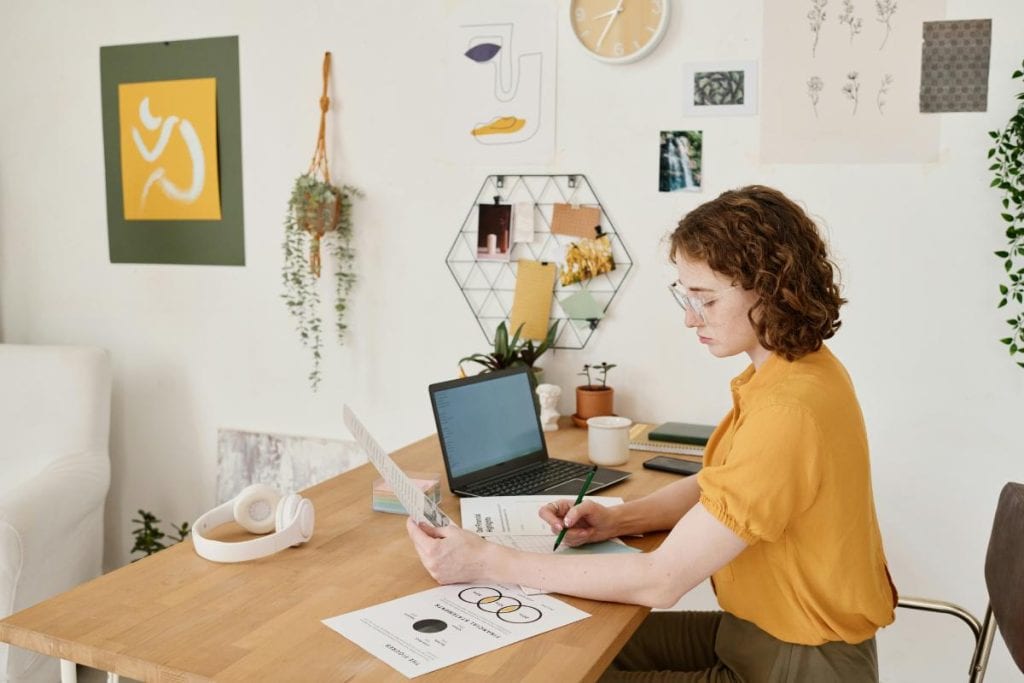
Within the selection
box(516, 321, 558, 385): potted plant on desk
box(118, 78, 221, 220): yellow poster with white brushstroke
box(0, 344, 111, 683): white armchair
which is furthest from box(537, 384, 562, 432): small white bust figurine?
box(0, 344, 111, 683): white armchair

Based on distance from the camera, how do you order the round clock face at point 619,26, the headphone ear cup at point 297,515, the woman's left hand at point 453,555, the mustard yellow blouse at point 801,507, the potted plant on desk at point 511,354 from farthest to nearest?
the potted plant on desk at point 511,354
the round clock face at point 619,26
the headphone ear cup at point 297,515
the woman's left hand at point 453,555
the mustard yellow blouse at point 801,507

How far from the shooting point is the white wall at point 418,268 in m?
2.09

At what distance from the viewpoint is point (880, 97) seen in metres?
2.08

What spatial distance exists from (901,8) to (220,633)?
183 centimetres

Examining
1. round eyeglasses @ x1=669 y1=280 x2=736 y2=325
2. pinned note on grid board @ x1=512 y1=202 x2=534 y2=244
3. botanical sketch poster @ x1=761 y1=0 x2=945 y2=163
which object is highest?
botanical sketch poster @ x1=761 y1=0 x2=945 y2=163

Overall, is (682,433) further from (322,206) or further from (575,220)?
(322,206)

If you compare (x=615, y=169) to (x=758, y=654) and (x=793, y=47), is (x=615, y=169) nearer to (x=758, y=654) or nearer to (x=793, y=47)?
(x=793, y=47)

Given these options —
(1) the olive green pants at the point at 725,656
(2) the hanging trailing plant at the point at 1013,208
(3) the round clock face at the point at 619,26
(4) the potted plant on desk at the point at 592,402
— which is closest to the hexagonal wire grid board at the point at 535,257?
(4) the potted plant on desk at the point at 592,402

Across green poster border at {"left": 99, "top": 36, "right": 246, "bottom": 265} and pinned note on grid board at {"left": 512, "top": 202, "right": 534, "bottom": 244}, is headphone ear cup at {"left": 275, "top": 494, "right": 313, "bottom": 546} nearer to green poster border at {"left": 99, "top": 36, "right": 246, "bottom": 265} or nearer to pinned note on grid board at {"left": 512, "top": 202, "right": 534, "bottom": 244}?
pinned note on grid board at {"left": 512, "top": 202, "right": 534, "bottom": 244}

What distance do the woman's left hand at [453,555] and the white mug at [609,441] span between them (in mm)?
680

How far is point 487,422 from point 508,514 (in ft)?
0.93

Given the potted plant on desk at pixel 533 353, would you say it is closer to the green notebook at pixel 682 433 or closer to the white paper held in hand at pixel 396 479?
the green notebook at pixel 682 433

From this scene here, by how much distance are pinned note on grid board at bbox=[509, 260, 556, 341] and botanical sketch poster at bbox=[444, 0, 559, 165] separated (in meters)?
0.27

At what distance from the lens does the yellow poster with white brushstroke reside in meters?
2.80
